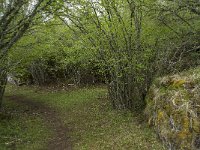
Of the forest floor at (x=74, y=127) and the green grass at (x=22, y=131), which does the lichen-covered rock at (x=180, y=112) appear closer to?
the forest floor at (x=74, y=127)

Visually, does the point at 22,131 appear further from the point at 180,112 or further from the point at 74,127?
the point at 180,112

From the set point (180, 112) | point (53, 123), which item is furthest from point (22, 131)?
point (180, 112)

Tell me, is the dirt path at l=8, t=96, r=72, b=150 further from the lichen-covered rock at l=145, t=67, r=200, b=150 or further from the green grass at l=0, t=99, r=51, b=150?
the lichen-covered rock at l=145, t=67, r=200, b=150

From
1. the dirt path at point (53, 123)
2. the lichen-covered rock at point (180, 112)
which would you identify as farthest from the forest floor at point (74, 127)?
the lichen-covered rock at point (180, 112)

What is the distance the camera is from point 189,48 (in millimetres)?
11664

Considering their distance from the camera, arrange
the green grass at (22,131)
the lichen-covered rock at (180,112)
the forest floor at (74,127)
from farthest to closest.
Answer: the green grass at (22,131) → the forest floor at (74,127) → the lichen-covered rock at (180,112)

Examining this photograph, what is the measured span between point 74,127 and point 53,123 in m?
1.78

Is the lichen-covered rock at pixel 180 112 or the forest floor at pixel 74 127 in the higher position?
the lichen-covered rock at pixel 180 112

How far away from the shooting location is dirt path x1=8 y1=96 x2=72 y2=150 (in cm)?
1127

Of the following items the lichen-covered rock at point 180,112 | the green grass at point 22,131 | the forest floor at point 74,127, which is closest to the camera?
the lichen-covered rock at point 180,112

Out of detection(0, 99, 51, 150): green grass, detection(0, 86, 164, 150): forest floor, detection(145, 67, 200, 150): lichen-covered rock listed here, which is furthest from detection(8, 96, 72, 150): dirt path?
detection(145, 67, 200, 150): lichen-covered rock

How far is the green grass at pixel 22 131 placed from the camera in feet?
36.7

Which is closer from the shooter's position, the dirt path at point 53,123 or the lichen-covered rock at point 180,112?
the lichen-covered rock at point 180,112

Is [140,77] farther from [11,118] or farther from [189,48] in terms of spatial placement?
[11,118]
